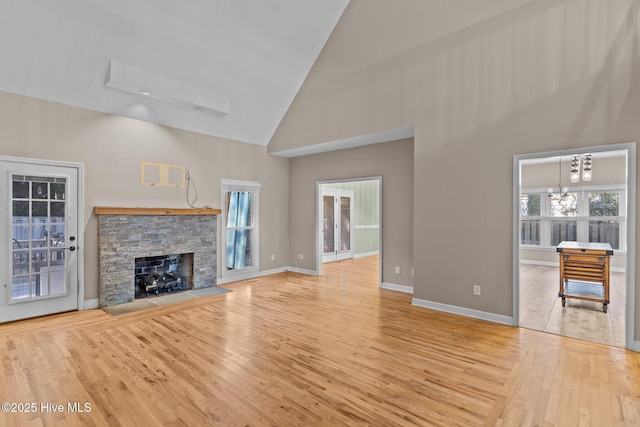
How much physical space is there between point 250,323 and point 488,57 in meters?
4.45

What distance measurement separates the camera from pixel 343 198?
895 cm

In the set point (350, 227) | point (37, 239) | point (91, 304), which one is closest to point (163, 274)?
point (91, 304)

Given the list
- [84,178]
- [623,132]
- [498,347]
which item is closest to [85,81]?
[84,178]

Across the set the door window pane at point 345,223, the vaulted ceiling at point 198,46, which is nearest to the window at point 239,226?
the vaulted ceiling at point 198,46

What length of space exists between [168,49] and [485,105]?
4274mm

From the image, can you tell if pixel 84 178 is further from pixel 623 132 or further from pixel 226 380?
pixel 623 132

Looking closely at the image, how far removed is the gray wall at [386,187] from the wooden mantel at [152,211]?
2.10m

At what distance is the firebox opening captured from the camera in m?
5.13

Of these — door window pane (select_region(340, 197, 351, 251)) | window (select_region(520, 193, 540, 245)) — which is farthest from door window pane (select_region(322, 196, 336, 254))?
window (select_region(520, 193, 540, 245))

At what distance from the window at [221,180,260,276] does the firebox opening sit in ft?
2.30

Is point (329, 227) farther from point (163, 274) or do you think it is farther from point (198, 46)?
point (198, 46)

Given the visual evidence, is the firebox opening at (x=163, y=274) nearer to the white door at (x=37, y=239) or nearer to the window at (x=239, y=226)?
the window at (x=239, y=226)

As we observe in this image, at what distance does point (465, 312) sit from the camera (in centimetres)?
415

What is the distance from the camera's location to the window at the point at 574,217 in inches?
287
